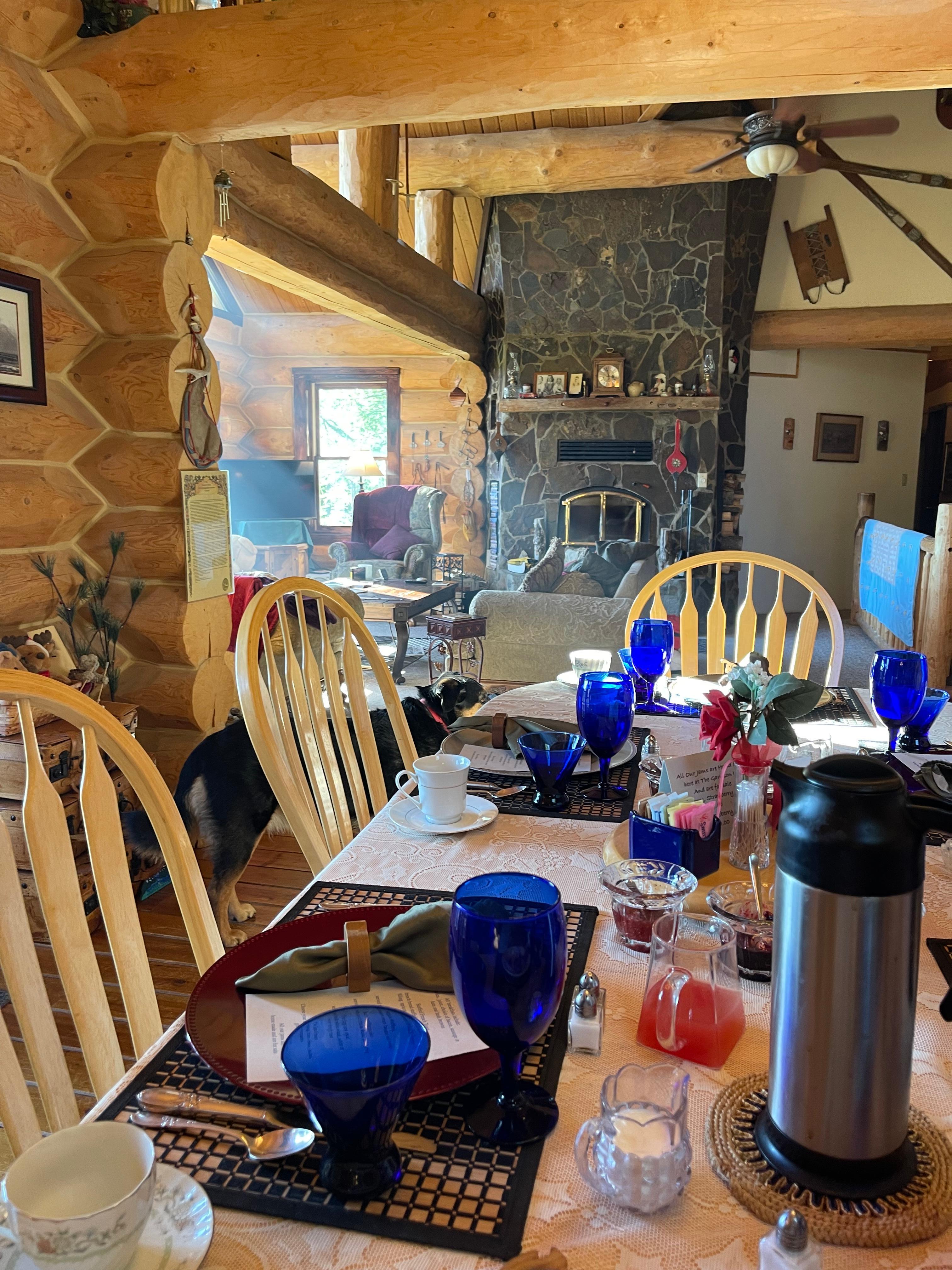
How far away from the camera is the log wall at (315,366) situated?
9328 mm

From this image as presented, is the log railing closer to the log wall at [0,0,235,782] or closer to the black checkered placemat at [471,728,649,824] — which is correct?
the log wall at [0,0,235,782]

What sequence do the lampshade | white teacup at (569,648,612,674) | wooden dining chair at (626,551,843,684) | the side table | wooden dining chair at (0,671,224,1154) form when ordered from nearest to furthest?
wooden dining chair at (0,671,224,1154)
white teacup at (569,648,612,674)
wooden dining chair at (626,551,843,684)
the side table
the lampshade

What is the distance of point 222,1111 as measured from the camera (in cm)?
60

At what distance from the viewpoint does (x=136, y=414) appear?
2.89m

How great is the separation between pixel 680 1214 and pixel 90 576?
2.84 metres

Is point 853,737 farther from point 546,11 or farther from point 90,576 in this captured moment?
point 90,576

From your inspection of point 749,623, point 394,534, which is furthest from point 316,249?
point 394,534

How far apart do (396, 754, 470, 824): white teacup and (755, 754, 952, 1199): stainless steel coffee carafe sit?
0.60m

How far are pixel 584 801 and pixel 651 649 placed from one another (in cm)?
49

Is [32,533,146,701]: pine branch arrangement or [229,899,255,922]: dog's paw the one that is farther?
[32,533,146,701]: pine branch arrangement

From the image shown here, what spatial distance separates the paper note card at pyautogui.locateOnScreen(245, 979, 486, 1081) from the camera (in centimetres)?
65

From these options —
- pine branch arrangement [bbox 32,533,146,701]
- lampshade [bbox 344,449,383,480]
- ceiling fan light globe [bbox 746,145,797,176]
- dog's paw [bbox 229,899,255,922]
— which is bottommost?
dog's paw [bbox 229,899,255,922]

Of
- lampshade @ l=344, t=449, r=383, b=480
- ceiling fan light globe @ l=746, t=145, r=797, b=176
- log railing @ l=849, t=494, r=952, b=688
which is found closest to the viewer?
ceiling fan light globe @ l=746, t=145, r=797, b=176

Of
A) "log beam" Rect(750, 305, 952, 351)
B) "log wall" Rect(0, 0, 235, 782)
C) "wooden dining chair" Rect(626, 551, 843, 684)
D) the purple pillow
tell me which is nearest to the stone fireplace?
"log beam" Rect(750, 305, 952, 351)
